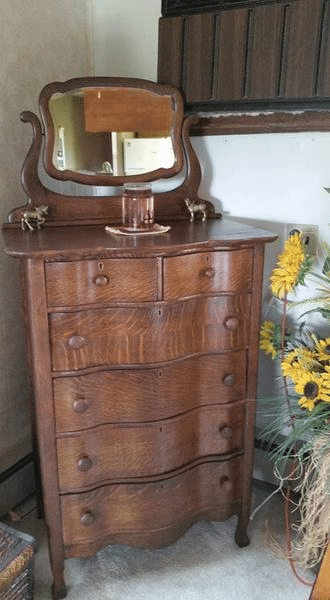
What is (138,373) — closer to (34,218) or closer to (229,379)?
(229,379)

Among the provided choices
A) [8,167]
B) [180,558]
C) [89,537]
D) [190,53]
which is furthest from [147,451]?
[190,53]

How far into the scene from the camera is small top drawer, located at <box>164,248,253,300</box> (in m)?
1.21

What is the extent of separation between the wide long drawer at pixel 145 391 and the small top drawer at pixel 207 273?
0.19 m

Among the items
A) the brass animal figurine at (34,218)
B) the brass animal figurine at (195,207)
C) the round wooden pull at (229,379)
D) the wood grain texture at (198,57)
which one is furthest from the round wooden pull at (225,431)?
the wood grain texture at (198,57)

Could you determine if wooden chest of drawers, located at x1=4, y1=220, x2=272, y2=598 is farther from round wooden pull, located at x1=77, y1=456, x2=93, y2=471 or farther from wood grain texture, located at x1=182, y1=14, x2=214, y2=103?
wood grain texture, located at x1=182, y1=14, x2=214, y2=103

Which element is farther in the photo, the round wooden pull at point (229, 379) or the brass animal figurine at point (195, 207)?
the brass animal figurine at point (195, 207)

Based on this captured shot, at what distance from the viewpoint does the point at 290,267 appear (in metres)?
1.28

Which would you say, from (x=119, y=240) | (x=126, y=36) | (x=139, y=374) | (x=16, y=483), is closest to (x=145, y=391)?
(x=139, y=374)

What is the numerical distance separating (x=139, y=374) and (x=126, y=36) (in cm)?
114

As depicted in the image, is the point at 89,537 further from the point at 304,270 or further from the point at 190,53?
the point at 190,53

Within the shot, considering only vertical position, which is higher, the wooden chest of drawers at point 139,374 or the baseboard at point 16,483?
the wooden chest of drawers at point 139,374

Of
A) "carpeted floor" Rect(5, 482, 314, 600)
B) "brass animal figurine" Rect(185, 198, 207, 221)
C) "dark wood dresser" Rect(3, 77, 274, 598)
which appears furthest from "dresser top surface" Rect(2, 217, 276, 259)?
"carpeted floor" Rect(5, 482, 314, 600)

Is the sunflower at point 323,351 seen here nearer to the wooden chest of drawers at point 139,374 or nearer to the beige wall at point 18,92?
the wooden chest of drawers at point 139,374

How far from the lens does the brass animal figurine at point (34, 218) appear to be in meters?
1.39
